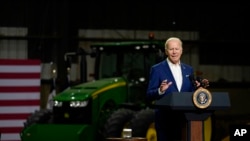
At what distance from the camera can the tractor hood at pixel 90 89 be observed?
8.21 meters

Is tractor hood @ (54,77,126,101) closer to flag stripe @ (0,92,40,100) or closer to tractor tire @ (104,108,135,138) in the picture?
tractor tire @ (104,108,135,138)

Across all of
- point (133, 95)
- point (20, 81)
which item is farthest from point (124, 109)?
point (20, 81)

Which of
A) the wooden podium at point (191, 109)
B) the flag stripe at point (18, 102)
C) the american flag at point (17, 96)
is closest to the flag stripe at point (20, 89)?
the american flag at point (17, 96)

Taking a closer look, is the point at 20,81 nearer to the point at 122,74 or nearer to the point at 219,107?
the point at 219,107

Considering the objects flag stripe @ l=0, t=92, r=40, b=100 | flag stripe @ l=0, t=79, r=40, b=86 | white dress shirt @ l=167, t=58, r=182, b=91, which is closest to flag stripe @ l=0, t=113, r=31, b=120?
flag stripe @ l=0, t=92, r=40, b=100

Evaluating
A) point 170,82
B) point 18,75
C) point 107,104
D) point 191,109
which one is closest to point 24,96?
point 18,75

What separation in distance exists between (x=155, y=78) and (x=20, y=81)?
157 centimetres

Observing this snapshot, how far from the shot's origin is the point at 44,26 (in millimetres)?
16578

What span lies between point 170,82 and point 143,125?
3707 mm

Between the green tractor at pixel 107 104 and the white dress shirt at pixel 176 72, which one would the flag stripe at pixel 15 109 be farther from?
the green tractor at pixel 107 104

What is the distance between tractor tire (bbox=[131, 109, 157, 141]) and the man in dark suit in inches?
136

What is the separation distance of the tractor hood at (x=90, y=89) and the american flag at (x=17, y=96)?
304cm

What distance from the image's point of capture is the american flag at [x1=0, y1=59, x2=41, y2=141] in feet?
16.5

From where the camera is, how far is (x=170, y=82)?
153 inches
